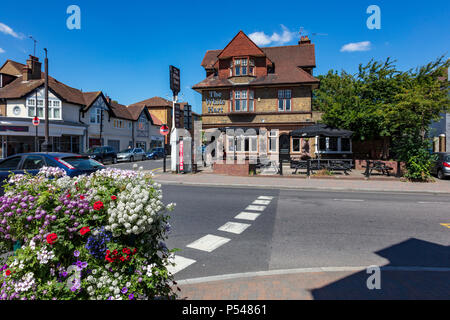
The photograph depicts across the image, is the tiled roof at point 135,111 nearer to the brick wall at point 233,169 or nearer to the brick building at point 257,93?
the brick building at point 257,93

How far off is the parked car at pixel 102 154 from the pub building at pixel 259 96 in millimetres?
10594

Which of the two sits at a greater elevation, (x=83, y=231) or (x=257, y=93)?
(x=257, y=93)

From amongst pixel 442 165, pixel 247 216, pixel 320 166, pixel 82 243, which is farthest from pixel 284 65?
pixel 82 243

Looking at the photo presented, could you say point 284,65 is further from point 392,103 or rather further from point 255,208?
point 255,208

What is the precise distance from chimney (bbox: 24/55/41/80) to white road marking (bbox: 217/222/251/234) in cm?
3899

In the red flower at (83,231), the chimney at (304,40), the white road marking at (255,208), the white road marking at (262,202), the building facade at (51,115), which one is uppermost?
the chimney at (304,40)

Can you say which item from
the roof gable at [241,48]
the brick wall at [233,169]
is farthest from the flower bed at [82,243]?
the roof gable at [241,48]

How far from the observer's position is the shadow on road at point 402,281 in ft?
11.5

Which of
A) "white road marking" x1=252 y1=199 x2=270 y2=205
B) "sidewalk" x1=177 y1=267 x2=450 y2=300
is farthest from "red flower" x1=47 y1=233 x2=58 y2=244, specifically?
"white road marking" x1=252 y1=199 x2=270 y2=205

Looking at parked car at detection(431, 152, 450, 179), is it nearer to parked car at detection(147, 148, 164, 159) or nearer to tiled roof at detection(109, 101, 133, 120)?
parked car at detection(147, 148, 164, 159)

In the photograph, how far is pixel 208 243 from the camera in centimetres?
562

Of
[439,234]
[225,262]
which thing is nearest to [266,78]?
[439,234]

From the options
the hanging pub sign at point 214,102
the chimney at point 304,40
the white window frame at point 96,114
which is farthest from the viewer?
the white window frame at point 96,114

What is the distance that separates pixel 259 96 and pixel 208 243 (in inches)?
888
